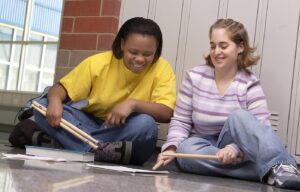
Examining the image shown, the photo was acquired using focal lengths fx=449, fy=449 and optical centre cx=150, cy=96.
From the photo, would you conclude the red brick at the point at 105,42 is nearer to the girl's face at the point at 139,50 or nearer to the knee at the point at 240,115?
the girl's face at the point at 139,50

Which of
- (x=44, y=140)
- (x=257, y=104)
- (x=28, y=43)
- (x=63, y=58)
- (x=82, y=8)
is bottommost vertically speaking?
(x=44, y=140)

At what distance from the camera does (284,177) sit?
53.5 inches

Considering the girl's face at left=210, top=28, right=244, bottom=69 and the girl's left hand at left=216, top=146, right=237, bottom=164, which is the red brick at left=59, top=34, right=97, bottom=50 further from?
the girl's left hand at left=216, top=146, right=237, bottom=164

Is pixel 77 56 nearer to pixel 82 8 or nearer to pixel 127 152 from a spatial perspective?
pixel 82 8

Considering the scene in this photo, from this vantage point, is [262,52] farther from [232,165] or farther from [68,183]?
[68,183]

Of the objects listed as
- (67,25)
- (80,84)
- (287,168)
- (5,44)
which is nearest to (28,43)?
(5,44)

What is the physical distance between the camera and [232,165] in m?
1.57

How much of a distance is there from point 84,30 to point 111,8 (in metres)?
0.18

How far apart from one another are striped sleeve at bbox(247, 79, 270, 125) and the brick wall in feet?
2.71

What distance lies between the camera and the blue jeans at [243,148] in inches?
56.4

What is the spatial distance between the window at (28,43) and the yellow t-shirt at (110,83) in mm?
902

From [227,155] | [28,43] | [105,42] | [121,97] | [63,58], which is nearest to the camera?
[227,155]

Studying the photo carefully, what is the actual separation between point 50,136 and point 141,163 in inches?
15.3

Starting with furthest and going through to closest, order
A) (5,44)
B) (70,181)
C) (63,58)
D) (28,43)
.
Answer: (5,44) → (28,43) → (63,58) → (70,181)
